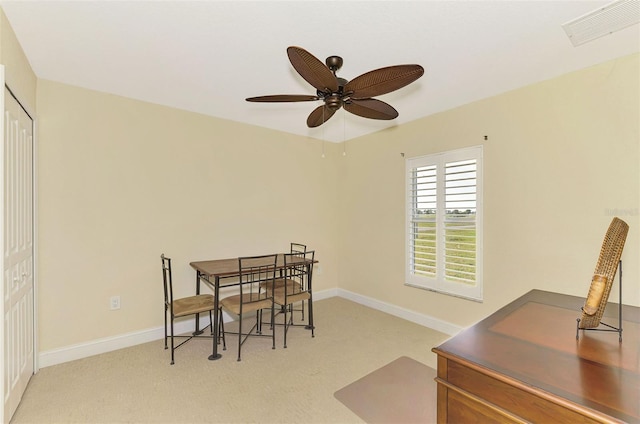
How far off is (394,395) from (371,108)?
2112 mm

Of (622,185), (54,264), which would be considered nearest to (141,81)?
(54,264)

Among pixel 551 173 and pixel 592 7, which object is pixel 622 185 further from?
pixel 592 7

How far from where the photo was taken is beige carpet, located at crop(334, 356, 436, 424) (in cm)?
201

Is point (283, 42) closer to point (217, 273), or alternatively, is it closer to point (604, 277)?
point (217, 273)

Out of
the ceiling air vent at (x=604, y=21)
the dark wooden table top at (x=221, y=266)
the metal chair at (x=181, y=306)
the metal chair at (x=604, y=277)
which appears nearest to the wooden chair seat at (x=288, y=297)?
the dark wooden table top at (x=221, y=266)

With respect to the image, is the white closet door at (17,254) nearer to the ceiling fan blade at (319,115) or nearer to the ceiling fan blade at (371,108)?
the ceiling fan blade at (319,115)

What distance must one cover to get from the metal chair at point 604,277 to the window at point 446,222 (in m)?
1.82

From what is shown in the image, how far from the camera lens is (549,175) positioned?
2658 mm

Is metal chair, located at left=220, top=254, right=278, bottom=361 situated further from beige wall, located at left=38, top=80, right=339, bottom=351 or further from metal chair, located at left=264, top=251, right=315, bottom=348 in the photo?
beige wall, located at left=38, top=80, right=339, bottom=351

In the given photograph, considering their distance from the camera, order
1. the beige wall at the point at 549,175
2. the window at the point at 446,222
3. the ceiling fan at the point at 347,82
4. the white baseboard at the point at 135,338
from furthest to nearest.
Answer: the window at the point at 446,222, the white baseboard at the point at 135,338, the beige wall at the point at 549,175, the ceiling fan at the point at 347,82

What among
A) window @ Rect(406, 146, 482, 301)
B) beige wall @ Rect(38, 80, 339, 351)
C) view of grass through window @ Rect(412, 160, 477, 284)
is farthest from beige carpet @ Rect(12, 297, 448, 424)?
view of grass through window @ Rect(412, 160, 477, 284)

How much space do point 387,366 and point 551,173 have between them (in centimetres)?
222

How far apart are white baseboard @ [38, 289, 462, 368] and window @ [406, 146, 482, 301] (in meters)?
0.40

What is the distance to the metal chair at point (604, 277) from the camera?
3.90 feet
